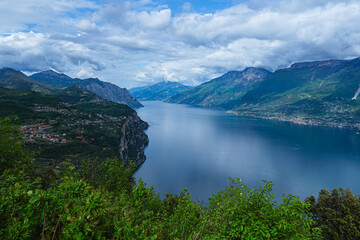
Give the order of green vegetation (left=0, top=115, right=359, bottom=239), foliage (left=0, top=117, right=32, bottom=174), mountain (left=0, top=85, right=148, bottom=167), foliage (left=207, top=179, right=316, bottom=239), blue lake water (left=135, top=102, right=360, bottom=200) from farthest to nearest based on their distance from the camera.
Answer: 1. blue lake water (left=135, top=102, right=360, bottom=200)
2. mountain (left=0, top=85, right=148, bottom=167)
3. foliage (left=0, top=117, right=32, bottom=174)
4. foliage (left=207, top=179, right=316, bottom=239)
5. green vegetation (left=0, top=115, right=359, bottom=239)

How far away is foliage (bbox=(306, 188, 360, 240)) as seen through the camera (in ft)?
97.3

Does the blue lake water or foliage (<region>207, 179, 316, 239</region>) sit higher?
foliage (<region>207, 179, 316, 239</region>)

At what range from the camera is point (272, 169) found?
129375 millimetres

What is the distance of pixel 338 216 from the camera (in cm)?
3238

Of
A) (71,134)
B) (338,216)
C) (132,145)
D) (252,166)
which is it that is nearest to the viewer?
(338,216)

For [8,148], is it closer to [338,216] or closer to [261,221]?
[261,221]

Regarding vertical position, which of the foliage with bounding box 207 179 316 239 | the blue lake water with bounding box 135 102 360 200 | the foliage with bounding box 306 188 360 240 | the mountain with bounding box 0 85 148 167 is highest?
the foliage with bounding box 207 179 316 239

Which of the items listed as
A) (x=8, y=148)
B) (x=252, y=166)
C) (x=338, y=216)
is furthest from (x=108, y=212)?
(x=252, y=166)

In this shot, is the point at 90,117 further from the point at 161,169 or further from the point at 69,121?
the point at 161,169

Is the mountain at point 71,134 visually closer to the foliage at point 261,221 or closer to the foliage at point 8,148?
the foliage at point 8,148

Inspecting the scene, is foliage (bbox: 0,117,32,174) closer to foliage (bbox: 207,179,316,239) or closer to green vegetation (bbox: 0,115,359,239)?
green vegetation (bbox: 0,115,359,239)

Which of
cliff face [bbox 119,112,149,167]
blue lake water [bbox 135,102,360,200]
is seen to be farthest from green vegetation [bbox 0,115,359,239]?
cliff face [bbox 119,112,149,167]

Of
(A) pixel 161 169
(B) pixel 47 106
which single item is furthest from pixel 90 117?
(A) pixel 161 169

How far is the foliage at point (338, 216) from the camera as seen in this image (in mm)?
29666
